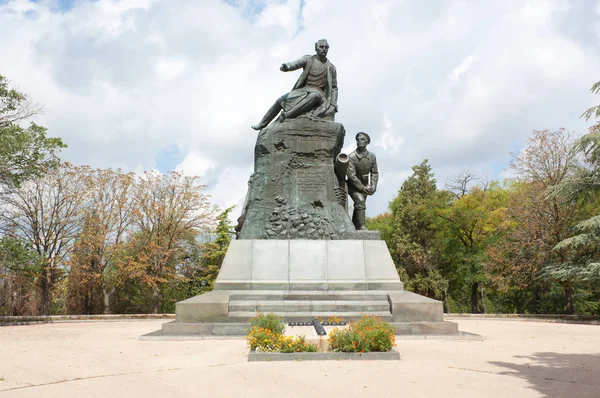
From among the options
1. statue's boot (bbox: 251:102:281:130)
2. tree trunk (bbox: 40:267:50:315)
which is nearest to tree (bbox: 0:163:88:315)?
tree trunk (bbox: 40:267:50:315)

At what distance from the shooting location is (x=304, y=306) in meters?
10.1

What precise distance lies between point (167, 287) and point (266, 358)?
2467 centimetres

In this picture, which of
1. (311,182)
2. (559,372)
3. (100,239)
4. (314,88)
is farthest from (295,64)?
(100,239)

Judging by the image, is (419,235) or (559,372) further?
(419,235)

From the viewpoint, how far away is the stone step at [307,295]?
33.5 ft

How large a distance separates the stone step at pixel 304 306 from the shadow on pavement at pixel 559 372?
11.9ft

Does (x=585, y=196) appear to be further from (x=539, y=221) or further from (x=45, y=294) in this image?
(x=45, y=294)

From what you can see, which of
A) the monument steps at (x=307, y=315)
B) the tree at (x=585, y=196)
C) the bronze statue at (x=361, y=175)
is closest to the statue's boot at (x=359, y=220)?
the bronze statue at (x=361, y=175)

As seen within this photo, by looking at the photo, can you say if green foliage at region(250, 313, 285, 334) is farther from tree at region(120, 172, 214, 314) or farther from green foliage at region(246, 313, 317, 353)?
Answer: tree at region(120, 172, 214, 314)

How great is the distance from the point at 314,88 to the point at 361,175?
9.51 feet

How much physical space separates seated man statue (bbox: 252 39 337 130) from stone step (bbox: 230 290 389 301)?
503cm

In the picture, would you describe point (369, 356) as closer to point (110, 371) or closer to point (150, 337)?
point (110, 371)

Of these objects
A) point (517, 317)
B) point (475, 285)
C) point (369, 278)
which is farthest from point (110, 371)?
point (475, 285)

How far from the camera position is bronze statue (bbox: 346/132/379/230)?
499 inches
